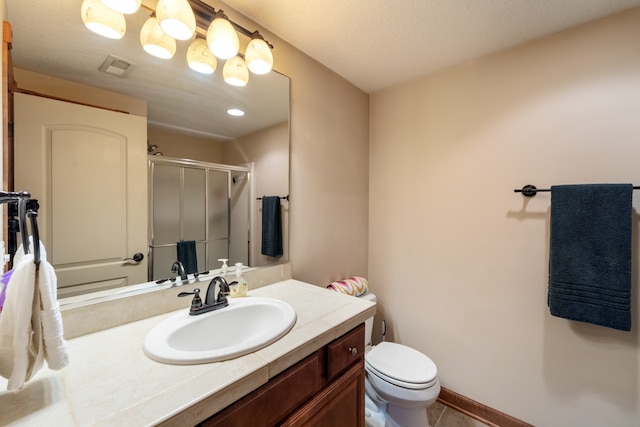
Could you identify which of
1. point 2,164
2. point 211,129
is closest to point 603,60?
point 211,129

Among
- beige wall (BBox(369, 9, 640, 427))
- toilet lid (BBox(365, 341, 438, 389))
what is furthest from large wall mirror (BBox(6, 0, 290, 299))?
beige wall (BBox(369, 9, 640, 427))

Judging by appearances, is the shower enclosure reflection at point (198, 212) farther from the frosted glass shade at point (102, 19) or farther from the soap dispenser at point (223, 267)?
the frosted glass shade at point (102, 19)

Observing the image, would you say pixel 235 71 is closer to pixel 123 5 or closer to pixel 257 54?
pixel 257 54

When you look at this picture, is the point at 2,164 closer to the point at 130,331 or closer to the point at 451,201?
the point at 130,331

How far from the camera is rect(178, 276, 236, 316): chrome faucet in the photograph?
1.01 meters

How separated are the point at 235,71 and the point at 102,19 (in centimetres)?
51

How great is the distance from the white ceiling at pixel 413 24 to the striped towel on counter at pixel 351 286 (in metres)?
1.46

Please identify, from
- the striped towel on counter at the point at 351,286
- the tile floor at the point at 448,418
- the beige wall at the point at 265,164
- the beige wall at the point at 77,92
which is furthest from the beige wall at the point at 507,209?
the beige wall at the point at 77,92

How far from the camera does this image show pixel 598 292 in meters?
1.23

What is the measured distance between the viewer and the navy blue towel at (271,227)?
150cm

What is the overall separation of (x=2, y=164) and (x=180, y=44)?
0.77 metres

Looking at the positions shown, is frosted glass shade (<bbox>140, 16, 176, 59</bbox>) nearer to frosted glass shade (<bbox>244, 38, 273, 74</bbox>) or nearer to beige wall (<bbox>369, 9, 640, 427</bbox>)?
frosted glass shade (<bbox>244, 38, 273, 74</bbox>)

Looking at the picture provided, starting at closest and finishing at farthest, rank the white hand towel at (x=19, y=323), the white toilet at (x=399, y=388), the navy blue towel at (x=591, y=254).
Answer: the white hand towel at (x=19, y=323) < the navy blue towel at (x=591, y=254) < the white toilet at (x=399, y=388)

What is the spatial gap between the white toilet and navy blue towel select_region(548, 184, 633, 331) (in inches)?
28.9
